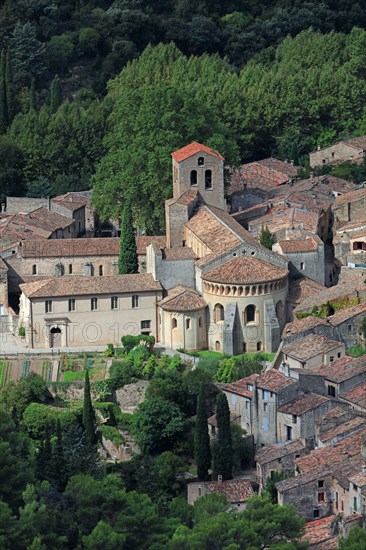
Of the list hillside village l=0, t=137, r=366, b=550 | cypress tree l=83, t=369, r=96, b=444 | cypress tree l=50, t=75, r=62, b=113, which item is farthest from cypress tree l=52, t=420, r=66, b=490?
cypress tree l=50, t=75, r=62, b=113

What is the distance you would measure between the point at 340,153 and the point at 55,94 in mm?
18376

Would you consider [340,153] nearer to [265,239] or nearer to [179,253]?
[265,239]

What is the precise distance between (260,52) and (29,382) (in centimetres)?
5757

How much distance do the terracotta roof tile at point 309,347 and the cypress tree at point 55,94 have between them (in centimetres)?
3933

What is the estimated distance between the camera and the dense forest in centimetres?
11094

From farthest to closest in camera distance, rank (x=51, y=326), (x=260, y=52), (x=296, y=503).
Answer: (x=260, y=52) → (x=51, y=326) → (x=296, y=503)

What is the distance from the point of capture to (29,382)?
315 feet

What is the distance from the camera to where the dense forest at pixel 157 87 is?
111 metres

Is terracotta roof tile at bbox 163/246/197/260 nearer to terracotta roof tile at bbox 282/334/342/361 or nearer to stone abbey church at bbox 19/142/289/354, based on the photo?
stone abbey church at bbox 19/142/289/354

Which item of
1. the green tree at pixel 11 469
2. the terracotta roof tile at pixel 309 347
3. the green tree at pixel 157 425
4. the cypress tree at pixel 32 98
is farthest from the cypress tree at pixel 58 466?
the cypress tree at pixel 32 98

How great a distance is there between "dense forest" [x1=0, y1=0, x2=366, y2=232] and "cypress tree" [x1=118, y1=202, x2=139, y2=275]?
14.2ft

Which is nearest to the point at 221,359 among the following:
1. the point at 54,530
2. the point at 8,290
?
the point at 8,290

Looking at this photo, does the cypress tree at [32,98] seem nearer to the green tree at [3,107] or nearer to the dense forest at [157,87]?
the dense forest at [157,87]

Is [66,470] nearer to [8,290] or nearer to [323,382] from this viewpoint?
[323,382]
